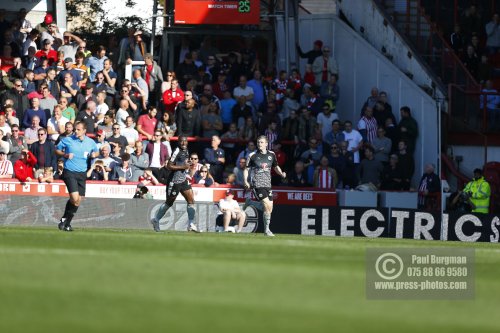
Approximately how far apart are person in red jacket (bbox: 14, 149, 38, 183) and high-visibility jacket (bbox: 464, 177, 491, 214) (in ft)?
31.4

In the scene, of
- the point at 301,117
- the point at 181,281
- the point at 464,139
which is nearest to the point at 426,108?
the point at 464,139

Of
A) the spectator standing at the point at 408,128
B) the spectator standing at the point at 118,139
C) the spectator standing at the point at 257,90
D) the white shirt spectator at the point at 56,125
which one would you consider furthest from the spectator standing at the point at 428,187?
the white shirt spectator at the point at 56,125

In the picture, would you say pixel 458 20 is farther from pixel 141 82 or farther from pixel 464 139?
pixel 141 82

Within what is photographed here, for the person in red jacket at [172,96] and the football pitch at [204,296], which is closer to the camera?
the football pitch at [204,296]

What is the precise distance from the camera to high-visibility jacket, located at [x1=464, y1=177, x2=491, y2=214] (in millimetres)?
26516

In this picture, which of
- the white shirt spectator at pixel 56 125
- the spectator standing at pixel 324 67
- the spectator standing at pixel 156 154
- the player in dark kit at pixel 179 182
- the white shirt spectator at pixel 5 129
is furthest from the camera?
the spectator standing at pixel 324 67

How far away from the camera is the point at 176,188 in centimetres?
2269

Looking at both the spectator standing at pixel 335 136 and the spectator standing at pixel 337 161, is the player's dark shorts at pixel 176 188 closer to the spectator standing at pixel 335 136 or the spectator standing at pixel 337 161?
the spectator standing at pixel 337 161

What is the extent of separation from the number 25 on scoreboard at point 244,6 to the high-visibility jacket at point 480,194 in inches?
296

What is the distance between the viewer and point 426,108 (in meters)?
29.4

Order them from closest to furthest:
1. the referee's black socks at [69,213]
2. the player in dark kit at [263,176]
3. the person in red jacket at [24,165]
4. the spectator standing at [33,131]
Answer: the referee's black socks at [69,213] → the player in dark kit at [263,176] → the person in red jacket at [24,165] → the spectator standing at [33,131]

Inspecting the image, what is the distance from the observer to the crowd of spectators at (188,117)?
26.2 m

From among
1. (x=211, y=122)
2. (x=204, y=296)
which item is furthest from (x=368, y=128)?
(x=204, y=296)

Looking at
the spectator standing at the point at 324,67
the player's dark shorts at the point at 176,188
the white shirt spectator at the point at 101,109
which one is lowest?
the player's dark shorts at the point at 176,188
